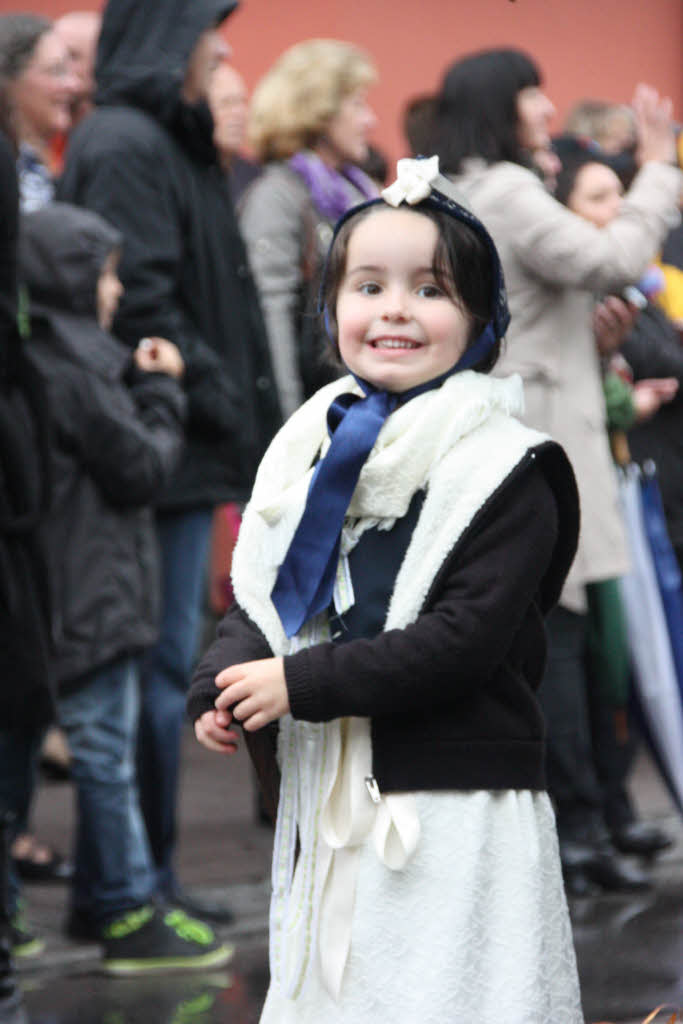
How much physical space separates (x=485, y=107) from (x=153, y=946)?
236 cm

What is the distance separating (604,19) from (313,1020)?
6.83m

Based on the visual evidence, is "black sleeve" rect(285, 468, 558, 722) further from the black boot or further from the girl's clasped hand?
the black boot

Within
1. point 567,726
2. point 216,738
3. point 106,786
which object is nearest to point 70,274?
point 106,786

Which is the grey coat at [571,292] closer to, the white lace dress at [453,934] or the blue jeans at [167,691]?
the blue jeans at [167,691]

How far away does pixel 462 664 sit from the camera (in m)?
2.70

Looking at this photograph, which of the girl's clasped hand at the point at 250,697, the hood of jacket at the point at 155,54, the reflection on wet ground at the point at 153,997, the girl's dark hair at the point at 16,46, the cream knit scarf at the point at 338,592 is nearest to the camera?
the girl's clasped hand at the point at 250,697

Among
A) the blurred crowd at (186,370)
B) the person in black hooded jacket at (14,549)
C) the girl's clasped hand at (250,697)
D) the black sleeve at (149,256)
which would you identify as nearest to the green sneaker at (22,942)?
the blurred crowd at (186,370)

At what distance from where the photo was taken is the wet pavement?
437 centimetres

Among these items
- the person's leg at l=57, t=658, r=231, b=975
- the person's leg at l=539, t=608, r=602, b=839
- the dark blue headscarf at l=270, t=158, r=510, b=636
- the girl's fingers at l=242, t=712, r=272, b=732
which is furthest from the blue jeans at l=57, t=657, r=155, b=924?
the girl's fingers at l=242, t=712, r=272, b=732

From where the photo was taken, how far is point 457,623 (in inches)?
106

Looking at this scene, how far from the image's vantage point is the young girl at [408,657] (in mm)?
2697

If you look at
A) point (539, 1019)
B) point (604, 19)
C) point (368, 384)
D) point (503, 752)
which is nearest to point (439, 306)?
point (368, 384)

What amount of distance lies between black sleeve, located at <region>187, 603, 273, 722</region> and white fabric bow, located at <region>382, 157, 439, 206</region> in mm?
652

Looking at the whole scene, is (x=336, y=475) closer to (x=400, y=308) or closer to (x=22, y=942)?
(x=400, y=308)
